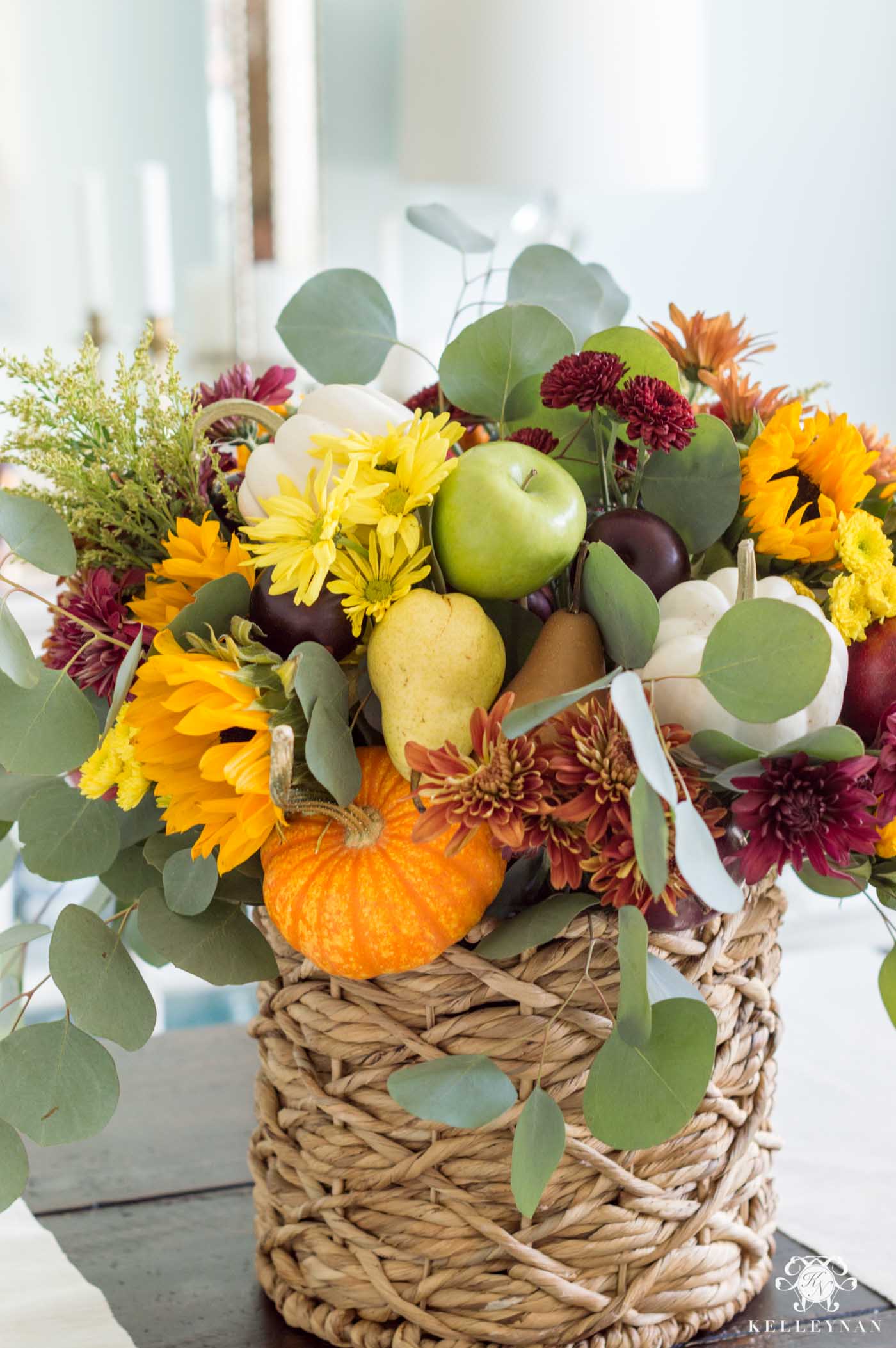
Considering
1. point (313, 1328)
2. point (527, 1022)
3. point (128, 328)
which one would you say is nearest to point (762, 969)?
point (527, 1022)

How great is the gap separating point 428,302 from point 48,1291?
179 cm

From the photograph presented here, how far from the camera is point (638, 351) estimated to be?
49 centimetres

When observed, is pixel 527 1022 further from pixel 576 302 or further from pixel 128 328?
pixel 128 328

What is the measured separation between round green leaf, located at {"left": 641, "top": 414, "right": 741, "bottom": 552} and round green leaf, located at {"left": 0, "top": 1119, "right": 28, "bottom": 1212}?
323 mm

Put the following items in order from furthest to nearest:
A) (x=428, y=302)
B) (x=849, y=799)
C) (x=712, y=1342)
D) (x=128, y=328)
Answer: (x=428, y=302) < (x=128, y=328) < (x=712, y=1342) < (x=849, y=799)

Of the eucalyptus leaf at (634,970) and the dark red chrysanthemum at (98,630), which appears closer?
the eucalyptus leaf at (634,970)

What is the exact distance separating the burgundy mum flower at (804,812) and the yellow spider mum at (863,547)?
0.27 feet

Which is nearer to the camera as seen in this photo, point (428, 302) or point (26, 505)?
point (26, 505)

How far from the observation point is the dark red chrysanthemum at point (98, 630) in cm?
47

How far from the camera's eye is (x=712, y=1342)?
479 mm

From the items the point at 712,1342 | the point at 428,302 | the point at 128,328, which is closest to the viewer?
the point at 712,1342

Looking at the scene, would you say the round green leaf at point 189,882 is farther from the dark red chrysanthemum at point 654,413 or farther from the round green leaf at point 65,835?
the dark red chrysanthemum at point 654,413

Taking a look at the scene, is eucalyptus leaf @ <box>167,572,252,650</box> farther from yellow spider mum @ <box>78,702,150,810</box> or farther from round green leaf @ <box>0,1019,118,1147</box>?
round green leaf @ <box>0,1019,118,1147</box>

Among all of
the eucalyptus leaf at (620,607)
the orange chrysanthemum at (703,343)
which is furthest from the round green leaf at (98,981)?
the orange chrysanthemum at (703,343)
